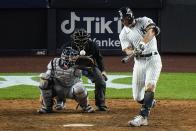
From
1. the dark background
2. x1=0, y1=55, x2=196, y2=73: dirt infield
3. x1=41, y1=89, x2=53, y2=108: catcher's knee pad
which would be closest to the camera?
x1=41, y1=89, x2=53, y2=108: catcher's knee pad

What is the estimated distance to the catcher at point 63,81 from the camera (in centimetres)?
1159

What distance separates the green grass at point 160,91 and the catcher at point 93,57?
2.40 metres

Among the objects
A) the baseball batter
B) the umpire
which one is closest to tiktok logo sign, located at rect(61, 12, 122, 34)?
the umpire

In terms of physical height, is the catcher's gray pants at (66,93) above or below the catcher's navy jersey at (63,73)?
below

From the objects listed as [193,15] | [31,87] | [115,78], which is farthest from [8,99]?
[193,15]

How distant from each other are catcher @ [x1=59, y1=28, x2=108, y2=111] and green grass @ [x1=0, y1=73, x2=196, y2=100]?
7.87 feet

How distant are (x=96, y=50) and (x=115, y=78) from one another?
19.1 ft

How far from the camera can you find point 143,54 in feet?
35.1

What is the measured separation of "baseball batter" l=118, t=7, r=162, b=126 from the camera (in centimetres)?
1045

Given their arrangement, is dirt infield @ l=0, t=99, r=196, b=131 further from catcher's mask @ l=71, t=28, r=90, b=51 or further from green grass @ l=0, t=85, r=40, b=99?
catcher's mask @ l=71, t=28, r=90, b=51

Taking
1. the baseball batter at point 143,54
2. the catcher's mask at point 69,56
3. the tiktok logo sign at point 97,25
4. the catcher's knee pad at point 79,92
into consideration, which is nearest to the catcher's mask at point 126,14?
the baseball batter at point 143,54

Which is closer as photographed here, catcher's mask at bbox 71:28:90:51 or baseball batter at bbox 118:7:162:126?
baseball batter at bbox 118:7:162:126

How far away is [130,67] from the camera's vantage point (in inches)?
807

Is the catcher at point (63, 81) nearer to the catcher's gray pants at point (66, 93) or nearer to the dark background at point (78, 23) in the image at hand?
the catcher's gray pants at point (66, 93)
